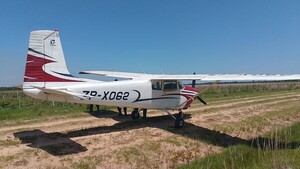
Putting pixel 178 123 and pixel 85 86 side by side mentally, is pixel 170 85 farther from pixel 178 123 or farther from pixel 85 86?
pixel 85 86

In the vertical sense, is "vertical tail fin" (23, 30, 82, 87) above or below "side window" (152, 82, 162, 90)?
above

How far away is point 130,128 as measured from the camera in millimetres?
13508

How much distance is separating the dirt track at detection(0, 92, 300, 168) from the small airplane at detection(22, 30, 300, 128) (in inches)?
48.4

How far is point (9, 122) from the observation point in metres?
14.8

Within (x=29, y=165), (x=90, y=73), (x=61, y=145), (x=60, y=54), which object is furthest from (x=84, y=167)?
(x=90, y=73)

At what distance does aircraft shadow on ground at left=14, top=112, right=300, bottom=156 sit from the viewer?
33.0 ft

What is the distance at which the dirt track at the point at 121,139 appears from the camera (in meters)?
9.04

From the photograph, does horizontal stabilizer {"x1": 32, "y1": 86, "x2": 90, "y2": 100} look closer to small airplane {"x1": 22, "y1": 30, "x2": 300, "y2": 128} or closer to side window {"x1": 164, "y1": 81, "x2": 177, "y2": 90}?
small airplane {"x1": 22, "y1": 30, "x2": 300, "y2": 128}

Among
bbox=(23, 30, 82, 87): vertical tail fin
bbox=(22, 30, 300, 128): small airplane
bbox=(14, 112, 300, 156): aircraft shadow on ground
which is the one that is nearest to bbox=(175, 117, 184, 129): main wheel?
bbox=(22, 30, 300, 128): small airplane

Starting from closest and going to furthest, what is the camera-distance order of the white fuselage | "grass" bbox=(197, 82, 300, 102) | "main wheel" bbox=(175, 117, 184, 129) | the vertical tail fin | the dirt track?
1. the dirt track
2. the vertical tail fin
3. the white fuselage
4. "main wheel" bbox=(175, 117, 184, 129)
5. "grass" bbox=(197, 82, 300, 102)

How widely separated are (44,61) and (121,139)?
3.99 m

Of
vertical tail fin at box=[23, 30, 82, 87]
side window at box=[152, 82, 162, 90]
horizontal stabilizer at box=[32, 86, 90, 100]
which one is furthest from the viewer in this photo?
side window at box=[152, 82, 162, 90]

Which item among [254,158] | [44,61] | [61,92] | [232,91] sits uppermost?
[44,61]

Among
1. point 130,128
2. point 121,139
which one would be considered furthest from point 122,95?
point 121,139
